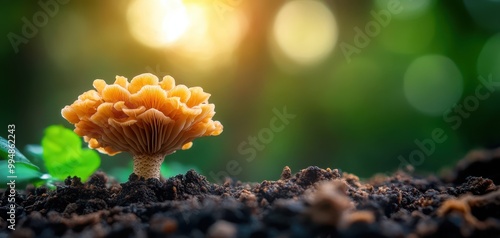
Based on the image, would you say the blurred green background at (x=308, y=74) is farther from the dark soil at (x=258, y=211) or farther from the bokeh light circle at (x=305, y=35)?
the dark soil at (x=258, y=211)

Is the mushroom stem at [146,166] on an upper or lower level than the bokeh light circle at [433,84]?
lower

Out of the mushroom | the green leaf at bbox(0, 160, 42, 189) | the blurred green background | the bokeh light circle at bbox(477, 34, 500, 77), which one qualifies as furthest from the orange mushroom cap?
the bokeh light circle at bbox(477, 34, 500, 77)

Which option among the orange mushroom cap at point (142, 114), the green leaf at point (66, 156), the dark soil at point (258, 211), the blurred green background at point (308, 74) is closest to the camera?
the dark soil at point (258, 211)

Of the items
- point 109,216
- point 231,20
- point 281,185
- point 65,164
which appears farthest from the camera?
point 231,20

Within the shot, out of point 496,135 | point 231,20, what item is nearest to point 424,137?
point 496,135

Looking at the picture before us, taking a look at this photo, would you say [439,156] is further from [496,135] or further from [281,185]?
[281,185]

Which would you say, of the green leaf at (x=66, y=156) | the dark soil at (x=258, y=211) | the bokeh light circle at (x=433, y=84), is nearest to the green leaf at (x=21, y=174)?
the dark soil at (x=258, y=211)

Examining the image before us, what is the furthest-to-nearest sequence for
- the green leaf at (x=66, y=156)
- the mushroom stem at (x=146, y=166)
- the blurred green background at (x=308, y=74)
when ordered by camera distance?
1. the blurred green background at (x=308, y=74)
2. the green leaf at (x=66, y=156)
3. the mushroom stem at (x=146, y=166)
